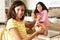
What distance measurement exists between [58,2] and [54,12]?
0.31m

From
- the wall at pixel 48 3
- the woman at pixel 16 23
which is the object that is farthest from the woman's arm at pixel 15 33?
the wall at pixel 48 3

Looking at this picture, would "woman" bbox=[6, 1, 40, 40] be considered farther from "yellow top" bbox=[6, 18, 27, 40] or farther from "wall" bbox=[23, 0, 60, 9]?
"wall" bbox=[23, 0, 60, 9]

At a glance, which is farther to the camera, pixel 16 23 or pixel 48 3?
pixel 48 3

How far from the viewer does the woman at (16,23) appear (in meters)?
1.11

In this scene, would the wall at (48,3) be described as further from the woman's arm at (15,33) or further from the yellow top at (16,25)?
the woman's arm at (15,33)

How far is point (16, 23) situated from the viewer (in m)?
1.17

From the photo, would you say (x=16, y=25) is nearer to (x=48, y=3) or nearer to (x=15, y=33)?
(x=15, y=33)

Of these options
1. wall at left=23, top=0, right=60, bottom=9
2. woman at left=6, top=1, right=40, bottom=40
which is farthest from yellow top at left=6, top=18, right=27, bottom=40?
wall at left=23, top=0, right=60, bottom=9

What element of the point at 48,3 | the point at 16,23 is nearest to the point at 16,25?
the point at 16,23

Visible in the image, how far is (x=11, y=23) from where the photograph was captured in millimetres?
1138

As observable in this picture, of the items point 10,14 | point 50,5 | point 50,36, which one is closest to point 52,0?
point 50,5

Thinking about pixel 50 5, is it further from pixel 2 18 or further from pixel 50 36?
pixel 50 36

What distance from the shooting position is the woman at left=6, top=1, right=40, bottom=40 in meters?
1.11

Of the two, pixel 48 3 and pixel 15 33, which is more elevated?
pixel 48 3
